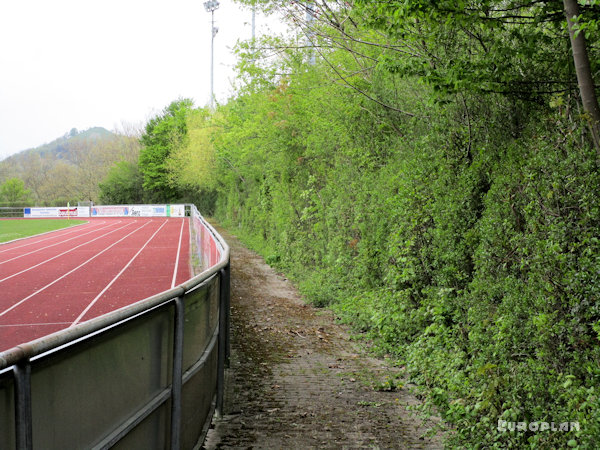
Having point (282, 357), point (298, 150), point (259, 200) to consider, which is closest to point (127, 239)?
point (259, 200)

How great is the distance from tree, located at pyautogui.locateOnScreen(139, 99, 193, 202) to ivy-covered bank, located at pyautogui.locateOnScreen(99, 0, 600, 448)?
63775 mm

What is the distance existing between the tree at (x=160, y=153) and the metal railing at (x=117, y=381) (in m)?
71.5

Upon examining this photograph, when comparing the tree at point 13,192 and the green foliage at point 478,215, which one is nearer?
the green foliage at point 478,215

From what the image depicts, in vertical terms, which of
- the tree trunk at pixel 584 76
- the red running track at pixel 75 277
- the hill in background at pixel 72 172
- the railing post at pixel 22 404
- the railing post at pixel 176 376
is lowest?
the red running track at pixel 75 277

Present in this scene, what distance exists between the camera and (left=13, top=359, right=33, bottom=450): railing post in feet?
6.41

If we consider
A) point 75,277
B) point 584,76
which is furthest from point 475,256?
point 75,277

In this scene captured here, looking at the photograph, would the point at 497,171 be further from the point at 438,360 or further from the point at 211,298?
the point at 211,298

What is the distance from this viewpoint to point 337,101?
13.1 meters

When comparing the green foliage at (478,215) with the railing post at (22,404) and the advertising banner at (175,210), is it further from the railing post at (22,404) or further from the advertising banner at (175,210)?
the advertising banner at (175,210)

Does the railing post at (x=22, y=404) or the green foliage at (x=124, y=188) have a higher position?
the green foliage at (x=124, y=188)

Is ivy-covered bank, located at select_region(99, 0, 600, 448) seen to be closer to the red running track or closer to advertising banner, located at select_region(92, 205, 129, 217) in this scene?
the red running track

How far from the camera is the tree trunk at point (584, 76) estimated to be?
4957mm

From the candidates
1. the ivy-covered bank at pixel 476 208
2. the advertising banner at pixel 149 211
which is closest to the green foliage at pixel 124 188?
the advertising banner at pixel 149 211

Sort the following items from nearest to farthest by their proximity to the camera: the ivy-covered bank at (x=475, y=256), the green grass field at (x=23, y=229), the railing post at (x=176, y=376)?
the railing post at (x=176, y=376), the ivy-covered bank at (x=475, y=256), the green grass field at (x=23, y=229)
